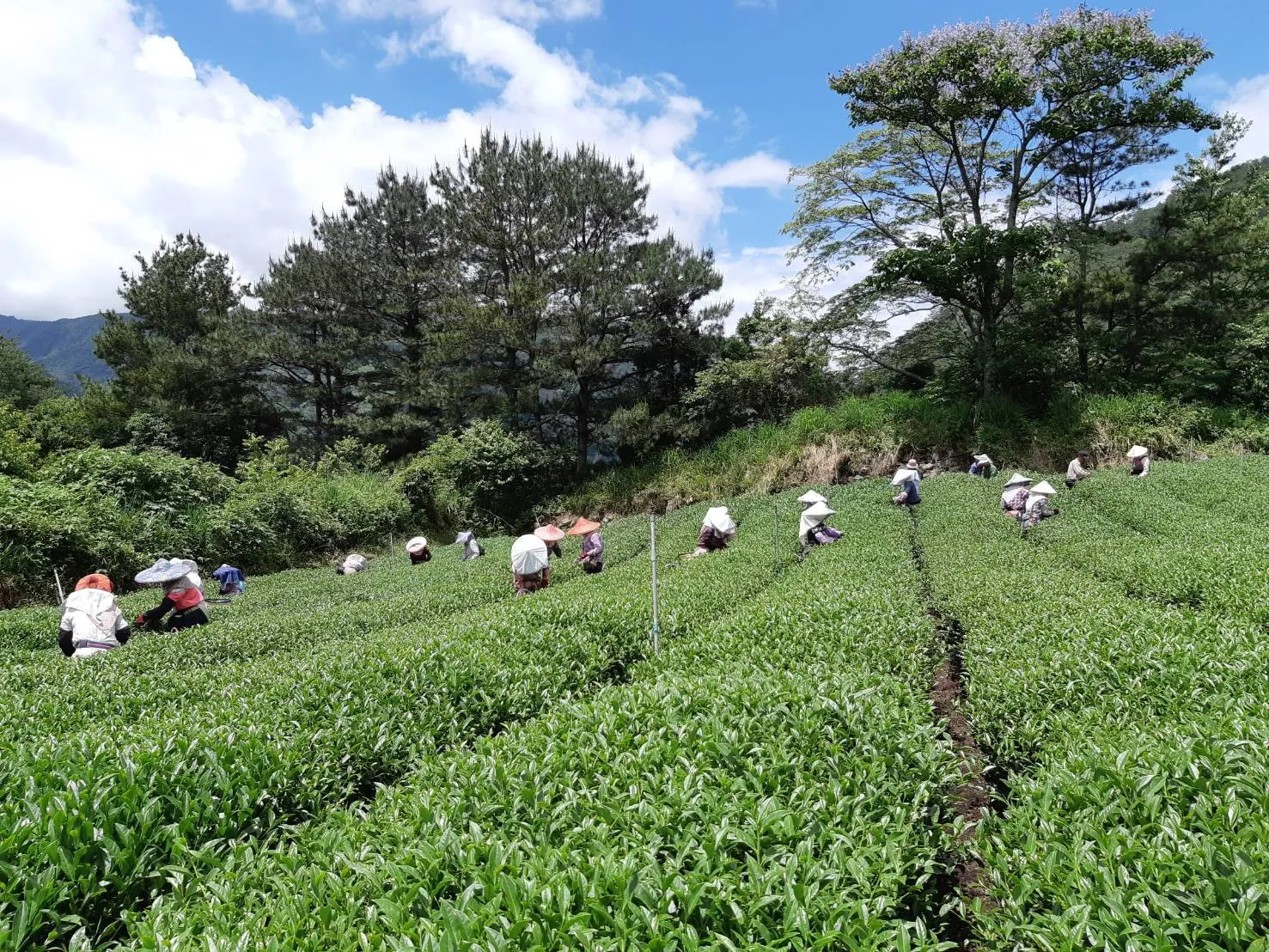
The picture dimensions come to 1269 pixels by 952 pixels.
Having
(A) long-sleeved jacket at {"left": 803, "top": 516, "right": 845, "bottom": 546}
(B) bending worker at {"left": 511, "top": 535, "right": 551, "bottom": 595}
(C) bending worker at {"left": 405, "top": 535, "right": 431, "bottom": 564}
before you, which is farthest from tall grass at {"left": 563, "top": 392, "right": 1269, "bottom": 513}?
(B) bending worker at {"left": 511, "top": 535, "right": 551, "bottom": 595}

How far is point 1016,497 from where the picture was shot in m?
12.8

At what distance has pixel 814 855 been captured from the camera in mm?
2637

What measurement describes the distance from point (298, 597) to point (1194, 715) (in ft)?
45.3

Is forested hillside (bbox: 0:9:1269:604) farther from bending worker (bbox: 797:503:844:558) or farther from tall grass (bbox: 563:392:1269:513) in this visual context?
bending worker (bbox: 797:503:844:558)

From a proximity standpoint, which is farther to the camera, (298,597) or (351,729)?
(298,597)

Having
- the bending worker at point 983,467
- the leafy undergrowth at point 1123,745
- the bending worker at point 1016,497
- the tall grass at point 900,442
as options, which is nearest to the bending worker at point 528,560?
the leafy undergrowth at point 1123,745

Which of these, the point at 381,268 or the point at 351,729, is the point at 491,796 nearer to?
the point at 351,729

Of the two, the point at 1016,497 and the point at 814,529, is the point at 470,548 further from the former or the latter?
the point at 1016,497

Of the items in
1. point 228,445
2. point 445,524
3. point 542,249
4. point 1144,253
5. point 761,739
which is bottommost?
point 445,524

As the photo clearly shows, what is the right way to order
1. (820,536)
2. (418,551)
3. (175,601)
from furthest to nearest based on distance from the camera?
1. (418,551)
2. (820,536)
3. (175,601)

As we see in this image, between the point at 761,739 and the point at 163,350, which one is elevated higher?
the point at 163,350

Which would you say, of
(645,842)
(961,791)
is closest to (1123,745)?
(961,791)

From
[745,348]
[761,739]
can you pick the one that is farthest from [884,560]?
[745,348]

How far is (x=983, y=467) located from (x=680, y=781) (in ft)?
67.3
